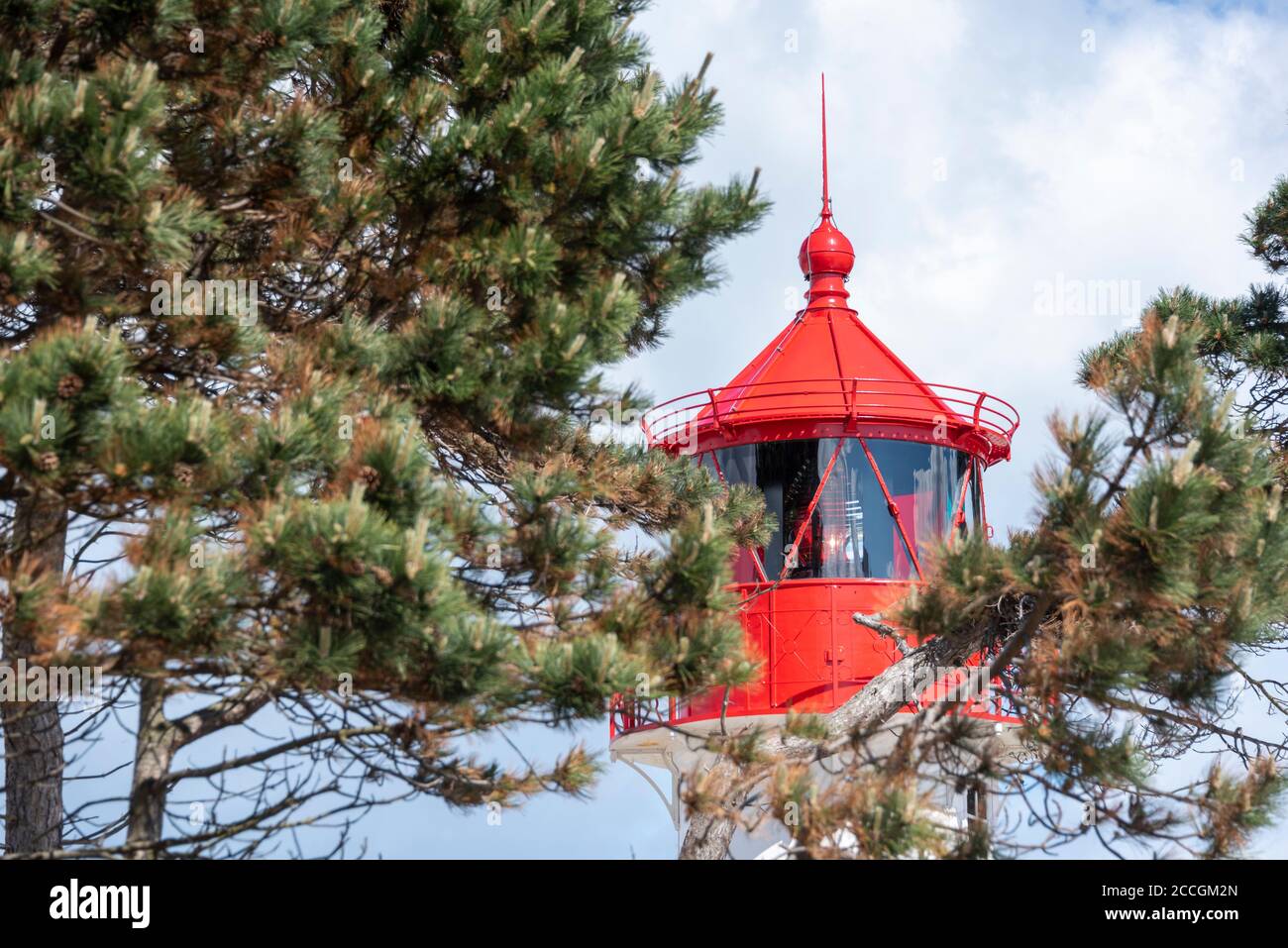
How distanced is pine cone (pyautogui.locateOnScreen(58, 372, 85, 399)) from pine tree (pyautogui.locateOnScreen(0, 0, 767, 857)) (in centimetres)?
2

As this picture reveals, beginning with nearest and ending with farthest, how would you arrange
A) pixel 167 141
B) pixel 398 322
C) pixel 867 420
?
pixel 167 141, pixel 398 322, pixel 867 420

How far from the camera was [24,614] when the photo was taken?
6969mm

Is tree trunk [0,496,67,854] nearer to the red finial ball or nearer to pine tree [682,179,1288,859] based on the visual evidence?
pine tree [682,179,1288,859]

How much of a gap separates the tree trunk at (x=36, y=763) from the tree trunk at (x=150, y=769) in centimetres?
48

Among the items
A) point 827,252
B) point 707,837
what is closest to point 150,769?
point 707,837

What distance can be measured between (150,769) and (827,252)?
880 centimetres

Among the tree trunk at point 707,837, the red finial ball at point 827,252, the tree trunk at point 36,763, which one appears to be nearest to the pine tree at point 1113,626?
the tree trunk at point 707,837

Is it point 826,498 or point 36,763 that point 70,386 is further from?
point 826,498

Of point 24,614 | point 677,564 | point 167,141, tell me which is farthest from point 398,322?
point 24,614

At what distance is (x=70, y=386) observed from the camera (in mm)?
7008

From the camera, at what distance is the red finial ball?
50.5 ft
